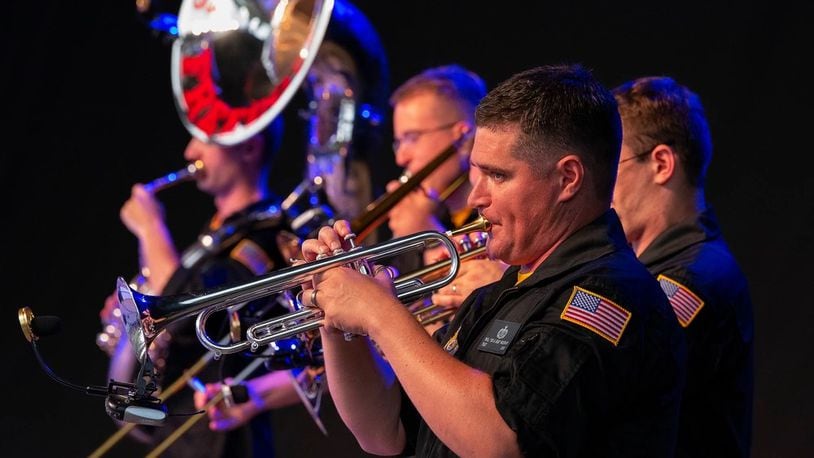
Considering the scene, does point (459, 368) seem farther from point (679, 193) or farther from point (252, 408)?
point (252, 408)

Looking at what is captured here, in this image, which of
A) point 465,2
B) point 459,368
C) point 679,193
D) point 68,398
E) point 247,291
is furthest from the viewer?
point 68,398

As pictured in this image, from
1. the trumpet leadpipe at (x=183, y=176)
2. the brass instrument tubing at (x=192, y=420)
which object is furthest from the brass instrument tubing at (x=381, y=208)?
the trumpet leadpipe at (x=183, y=176)

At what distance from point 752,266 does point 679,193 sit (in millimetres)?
954

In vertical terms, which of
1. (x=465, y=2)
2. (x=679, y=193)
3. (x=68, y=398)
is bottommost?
(x=68, y=398)

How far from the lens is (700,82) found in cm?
379

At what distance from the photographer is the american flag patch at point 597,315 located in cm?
188

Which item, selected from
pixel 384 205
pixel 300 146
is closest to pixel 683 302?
pixel 384 205

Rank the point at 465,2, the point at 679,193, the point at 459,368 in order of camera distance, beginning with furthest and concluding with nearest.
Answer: the point at 465,2 → the point at 679,193 → the point at 459,368

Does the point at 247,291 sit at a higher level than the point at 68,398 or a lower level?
higher

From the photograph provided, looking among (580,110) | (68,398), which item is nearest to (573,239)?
(580,110)

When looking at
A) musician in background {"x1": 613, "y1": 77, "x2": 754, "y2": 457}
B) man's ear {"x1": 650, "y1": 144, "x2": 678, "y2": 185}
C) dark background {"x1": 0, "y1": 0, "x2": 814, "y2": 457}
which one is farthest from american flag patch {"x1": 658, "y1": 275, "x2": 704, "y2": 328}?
dark background {"x1": 0, "y1": 0, "x2": 814, "y2": 457}

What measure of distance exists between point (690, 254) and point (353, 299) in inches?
40.5

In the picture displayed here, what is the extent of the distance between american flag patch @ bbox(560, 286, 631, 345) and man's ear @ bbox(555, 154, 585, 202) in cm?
24

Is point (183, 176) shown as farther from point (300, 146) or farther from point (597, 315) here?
point (597, 315)
